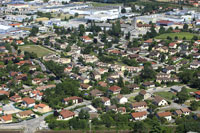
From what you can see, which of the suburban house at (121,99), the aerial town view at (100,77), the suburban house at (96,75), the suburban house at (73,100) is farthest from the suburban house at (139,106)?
the suburban house at (96,75)

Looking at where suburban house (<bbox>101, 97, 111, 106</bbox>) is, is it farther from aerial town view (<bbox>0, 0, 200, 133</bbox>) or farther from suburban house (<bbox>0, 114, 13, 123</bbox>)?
suburban house (<bbox>0, 114, 13, 123</bbox>)

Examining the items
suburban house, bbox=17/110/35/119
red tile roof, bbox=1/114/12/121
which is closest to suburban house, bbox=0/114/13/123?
red tile roof, bbox=1/114/12/121

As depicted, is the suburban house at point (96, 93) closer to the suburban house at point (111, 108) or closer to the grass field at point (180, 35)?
the suburban house at point (111, 108)

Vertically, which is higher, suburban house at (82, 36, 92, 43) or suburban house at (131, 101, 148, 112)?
suburban house at (82, 36, 92, 43)

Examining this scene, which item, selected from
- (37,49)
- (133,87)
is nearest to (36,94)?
(133,87)

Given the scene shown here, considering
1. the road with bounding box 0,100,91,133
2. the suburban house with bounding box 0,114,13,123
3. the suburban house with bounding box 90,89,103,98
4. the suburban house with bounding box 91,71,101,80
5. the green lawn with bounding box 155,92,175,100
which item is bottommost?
the road with bounding box 0,100,91,133

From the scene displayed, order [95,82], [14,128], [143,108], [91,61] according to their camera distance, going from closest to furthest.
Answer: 1. [14,128]
2. [143,108]
3. [95,82]
4. [91,61]

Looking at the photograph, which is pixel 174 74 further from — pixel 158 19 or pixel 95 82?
pixel 158 19

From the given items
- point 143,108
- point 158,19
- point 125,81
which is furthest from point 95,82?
point 158,19
